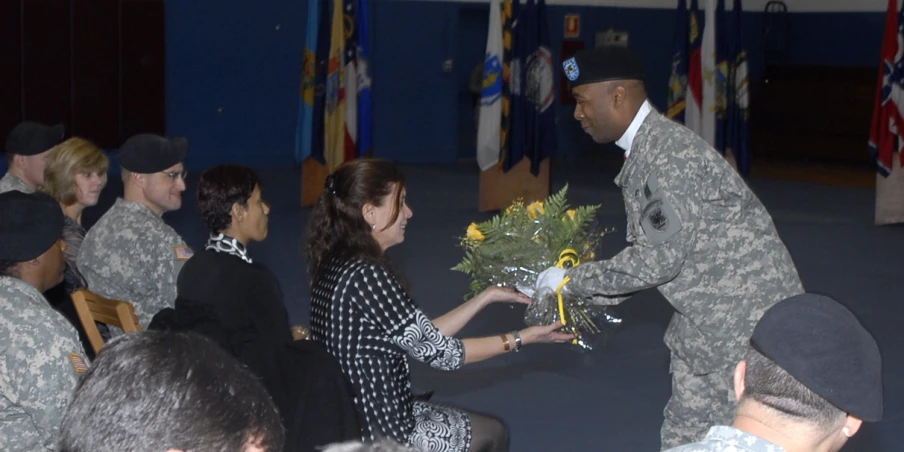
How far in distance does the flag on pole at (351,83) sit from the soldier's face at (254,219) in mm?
7109

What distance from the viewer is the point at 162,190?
13.4 ft

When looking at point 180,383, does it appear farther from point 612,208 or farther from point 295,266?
point 612,208

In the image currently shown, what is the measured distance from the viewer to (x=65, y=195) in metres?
4.46

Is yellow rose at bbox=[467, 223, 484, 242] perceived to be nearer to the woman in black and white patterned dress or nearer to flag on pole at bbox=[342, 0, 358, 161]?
the woman in black and white patterned dress

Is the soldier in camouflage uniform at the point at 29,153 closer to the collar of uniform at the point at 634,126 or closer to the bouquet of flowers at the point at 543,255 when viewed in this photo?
the bouquet of flowers at the point at 543,255

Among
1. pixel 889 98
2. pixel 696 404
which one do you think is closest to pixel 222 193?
pixel 696 404

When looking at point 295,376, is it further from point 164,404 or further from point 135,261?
point 135,261

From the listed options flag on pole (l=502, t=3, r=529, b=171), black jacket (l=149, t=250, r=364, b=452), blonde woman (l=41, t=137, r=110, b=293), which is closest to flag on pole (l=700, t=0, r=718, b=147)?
flag on pole (l=502, t=3, r=529, b=171)

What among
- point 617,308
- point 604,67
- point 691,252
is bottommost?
point 617,308

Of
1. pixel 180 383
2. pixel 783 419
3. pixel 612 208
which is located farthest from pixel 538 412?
pixel 612 208

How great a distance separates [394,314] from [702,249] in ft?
2.90

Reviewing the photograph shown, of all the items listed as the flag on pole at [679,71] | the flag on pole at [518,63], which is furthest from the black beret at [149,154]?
the flag on pole at [679,71]

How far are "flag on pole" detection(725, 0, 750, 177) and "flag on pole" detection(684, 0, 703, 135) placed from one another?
387 mm

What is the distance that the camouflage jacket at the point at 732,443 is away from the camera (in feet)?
5.34
